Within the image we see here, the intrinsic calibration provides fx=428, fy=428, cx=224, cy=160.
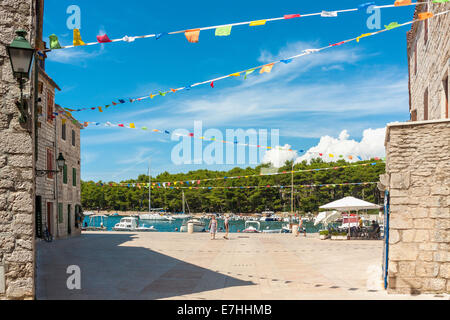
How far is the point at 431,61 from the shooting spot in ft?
41.3

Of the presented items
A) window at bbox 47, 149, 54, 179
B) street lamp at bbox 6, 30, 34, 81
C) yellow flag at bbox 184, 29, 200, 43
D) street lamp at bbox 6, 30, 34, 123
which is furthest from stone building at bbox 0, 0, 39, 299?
window at bbox 47, 149, 54, 179

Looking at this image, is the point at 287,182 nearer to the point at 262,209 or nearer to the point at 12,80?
the point at 262,209

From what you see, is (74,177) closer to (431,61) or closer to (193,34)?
(193,34)

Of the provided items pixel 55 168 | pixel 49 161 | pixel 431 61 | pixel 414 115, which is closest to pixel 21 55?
pixel 431 61

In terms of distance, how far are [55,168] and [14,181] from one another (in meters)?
18.0

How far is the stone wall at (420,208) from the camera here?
25.8 ft

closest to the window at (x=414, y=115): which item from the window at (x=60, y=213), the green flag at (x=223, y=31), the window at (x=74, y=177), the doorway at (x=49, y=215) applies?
the green flag at (x=223, y=31)

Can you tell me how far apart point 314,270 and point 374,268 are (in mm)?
1576

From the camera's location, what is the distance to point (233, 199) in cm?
9225

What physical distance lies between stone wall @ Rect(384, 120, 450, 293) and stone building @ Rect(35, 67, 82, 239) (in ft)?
49.8

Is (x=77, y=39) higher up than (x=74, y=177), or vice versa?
(x=77, y=39)

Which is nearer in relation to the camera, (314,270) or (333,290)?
(333,290)

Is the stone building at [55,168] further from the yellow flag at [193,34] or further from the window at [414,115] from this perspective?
the window at [414,115]
